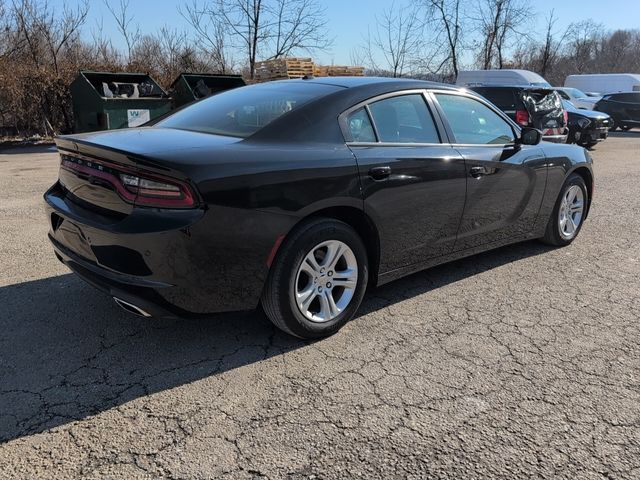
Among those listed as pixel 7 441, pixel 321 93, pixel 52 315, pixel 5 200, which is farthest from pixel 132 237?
pixel 5 200

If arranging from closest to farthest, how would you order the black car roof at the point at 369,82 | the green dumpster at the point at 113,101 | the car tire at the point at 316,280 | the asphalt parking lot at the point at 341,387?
the asphalt parking lot at the point at 341,387, the car tire at the point at 316,280, the black car roof at the point at 369,82, the green dumpster at the point at 113,101

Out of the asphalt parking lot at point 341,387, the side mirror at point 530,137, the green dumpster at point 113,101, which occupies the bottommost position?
the asphalt parking lot at point 341,387

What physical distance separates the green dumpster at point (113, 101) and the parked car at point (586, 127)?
427 inches

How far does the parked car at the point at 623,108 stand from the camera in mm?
23500

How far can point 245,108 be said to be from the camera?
3.62 meters

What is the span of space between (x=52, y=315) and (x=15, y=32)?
54.4 feet

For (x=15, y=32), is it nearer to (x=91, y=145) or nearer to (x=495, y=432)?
(x=91, y=145)

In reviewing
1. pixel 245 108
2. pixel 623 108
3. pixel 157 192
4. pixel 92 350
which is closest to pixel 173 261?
pixel 157 192

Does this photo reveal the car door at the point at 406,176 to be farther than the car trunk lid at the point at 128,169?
Yes

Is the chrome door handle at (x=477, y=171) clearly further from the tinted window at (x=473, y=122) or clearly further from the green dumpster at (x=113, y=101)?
the green dumpster at (x=113, y=101)

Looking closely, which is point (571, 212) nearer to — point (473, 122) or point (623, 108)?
point (473, 122)

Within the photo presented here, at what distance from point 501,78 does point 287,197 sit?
18428mm

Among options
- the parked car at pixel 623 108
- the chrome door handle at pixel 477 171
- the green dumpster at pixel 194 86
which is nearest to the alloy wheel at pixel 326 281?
the chrome door handle at pixel 477 171

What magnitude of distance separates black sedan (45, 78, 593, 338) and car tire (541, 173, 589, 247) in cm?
93
